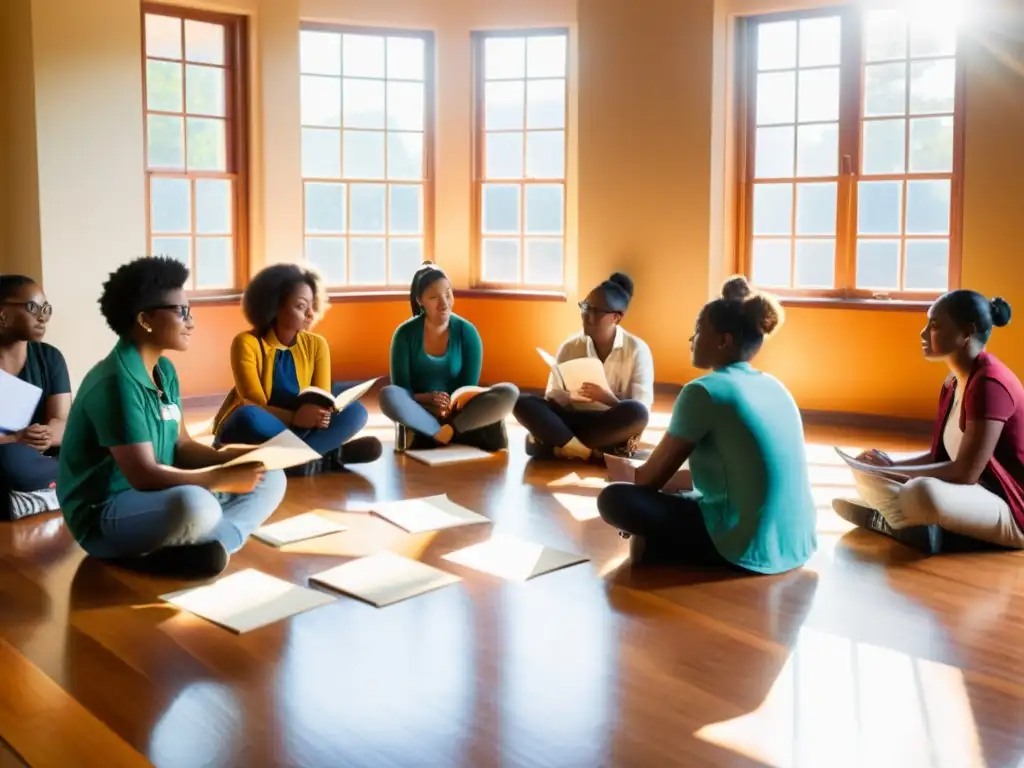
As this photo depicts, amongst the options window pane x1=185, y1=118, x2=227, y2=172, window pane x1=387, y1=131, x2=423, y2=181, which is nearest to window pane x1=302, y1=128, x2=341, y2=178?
window pane x1=387, y1=131, x2=423, y2=181

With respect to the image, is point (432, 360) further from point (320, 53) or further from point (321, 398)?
point (320, 53)

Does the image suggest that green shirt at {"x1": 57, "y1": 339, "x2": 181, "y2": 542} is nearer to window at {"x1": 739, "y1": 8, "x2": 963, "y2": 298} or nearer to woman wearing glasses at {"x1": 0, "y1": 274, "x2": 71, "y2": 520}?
woman wearing glasses at {"x1": 0, "y1": 274, "x2": 71, "y2": 520}

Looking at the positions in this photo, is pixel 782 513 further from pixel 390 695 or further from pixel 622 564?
pixel 390 695

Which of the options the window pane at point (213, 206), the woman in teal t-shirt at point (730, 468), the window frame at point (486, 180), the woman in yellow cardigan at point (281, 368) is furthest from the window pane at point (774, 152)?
the woman in teal t-shirt at point (730, 468)

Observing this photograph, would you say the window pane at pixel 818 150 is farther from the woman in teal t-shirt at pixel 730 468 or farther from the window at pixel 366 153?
the woman in teal t-shirt at pixel 730 468

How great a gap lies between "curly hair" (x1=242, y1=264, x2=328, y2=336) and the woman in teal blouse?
750mm

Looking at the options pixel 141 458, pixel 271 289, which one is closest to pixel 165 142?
pixel 271 289

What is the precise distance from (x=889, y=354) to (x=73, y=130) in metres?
4.99

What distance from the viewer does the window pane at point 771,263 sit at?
7.49 metres

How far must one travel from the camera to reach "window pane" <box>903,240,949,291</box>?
6.93 meters

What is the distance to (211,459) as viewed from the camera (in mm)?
3963

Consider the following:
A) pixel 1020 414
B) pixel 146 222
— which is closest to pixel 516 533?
pixel 1020 414

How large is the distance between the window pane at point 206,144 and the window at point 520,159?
74.1 inches

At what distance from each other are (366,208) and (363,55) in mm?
1101
